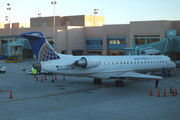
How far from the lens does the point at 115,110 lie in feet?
61.2

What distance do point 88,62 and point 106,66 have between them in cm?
265

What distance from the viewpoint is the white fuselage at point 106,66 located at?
2756 centimetres

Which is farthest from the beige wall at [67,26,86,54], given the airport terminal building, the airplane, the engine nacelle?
the engine nacelle

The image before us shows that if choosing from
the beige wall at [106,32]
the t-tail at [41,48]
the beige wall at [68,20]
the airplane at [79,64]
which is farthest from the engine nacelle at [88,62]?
the beige wall at [68,20]

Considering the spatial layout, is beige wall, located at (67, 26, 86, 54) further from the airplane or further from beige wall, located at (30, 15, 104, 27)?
the airplane

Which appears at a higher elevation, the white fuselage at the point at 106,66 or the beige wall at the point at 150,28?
the beige wall at the point at 150,28

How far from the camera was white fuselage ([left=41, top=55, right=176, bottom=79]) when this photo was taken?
27562mm

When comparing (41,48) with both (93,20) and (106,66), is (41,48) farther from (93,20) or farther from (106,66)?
(93,20)

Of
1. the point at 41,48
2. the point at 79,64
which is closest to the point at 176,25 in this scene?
the point at 79,64

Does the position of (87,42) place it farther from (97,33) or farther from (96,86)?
(96,86)

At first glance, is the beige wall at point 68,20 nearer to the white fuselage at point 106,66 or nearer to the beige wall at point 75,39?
the beige wall at point 75,39

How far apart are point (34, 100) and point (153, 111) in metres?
9.50

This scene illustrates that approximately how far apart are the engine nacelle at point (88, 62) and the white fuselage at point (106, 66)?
266mm

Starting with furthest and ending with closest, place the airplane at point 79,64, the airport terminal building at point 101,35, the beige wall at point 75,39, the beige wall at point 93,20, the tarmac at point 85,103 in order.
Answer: the beige wall at point 93,20
the beige wall at point 75,39
the airport terminal building at point 101,35
the airplane at point 79,64
the tarmac at point 85,103
